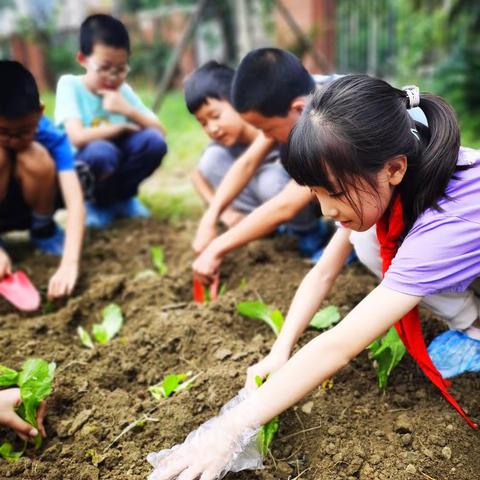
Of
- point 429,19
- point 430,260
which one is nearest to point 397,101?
point 430,260

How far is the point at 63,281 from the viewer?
7.75ft

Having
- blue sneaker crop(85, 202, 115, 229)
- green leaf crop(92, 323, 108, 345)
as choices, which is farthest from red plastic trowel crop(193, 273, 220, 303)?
blue sneaker crop(85, 202, 115, 229)

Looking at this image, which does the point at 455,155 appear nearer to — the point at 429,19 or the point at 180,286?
the point at 180,286

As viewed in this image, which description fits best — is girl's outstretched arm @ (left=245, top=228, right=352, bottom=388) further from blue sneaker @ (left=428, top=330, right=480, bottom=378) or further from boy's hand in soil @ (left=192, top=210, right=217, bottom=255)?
boy's hand in soil @ (left=192, top=210, right=217, bottom=255)

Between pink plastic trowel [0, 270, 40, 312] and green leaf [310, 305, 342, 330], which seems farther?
pink plastic trowel [0, 270, 40, 312]

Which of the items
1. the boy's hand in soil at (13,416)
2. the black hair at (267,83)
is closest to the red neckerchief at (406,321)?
the black hair at (267,83)

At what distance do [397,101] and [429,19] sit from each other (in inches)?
240

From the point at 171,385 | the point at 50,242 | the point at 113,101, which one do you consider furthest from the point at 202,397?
the point at 113,101

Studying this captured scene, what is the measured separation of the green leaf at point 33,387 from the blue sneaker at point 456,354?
3.82 feet

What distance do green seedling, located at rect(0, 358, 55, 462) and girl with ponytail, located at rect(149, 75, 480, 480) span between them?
41cm

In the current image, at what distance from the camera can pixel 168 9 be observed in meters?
11.8

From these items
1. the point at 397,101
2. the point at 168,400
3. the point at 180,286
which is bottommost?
the point at 180,286

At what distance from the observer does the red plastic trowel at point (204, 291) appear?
2.34 metres

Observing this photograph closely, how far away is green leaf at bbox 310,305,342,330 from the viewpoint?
191cm
